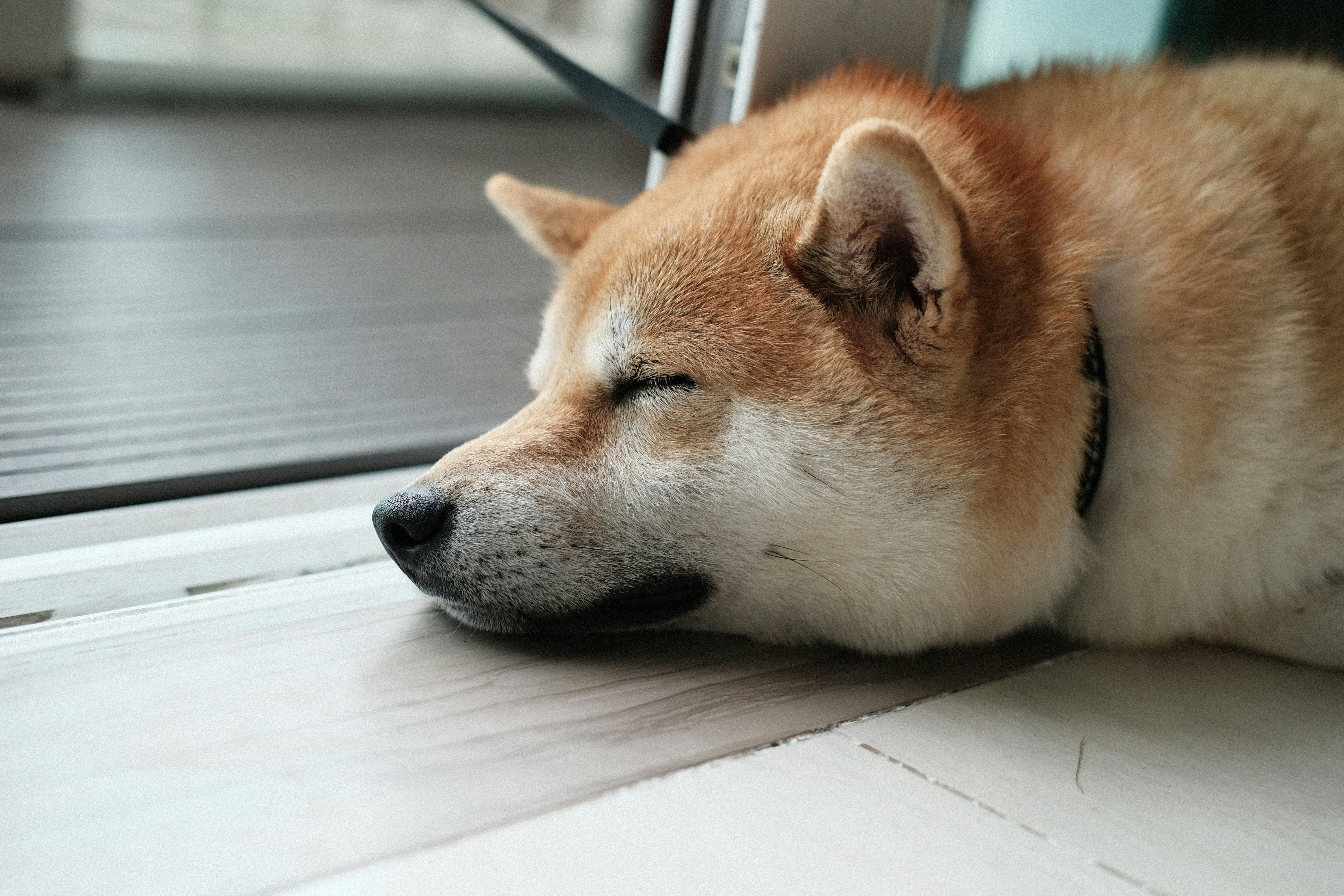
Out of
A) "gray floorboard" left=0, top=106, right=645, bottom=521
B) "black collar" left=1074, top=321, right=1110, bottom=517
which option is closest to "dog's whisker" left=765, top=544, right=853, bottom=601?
"black collar" left=1074, top=321, right=1110, bottom=517

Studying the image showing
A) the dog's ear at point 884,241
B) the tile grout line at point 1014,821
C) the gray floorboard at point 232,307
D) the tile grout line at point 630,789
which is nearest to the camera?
the tile grout line at point 630,789

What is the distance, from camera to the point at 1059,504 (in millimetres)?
1303

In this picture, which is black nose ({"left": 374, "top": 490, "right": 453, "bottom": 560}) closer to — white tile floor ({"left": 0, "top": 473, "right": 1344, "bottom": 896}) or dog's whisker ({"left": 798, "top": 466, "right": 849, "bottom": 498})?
white tile floor ({"left": 0, "top": 473, "right": 1344, "bottom": 896})

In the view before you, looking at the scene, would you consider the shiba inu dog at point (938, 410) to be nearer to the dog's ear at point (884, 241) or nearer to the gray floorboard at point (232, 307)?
the dog's ear at point (884, 241)

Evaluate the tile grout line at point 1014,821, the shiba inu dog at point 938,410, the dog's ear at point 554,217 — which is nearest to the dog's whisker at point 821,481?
the shiba inu dog at point 938,410

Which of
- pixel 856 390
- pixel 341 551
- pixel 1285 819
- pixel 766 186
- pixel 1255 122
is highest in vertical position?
pixel 1255 122

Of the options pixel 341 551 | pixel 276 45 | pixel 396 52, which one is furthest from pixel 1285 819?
pixel 396 52

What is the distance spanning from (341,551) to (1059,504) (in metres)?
1.07

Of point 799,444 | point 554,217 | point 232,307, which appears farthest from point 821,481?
point 232,307

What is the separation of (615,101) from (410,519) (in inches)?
41.4

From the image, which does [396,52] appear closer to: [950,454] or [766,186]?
[766,186]

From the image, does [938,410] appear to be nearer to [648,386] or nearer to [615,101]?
[648,386]

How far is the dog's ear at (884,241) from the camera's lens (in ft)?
3.68

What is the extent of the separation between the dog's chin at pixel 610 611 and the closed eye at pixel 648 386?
235 mm
